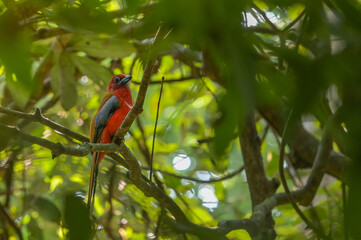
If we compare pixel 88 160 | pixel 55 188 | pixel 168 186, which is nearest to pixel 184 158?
pixel 168 186

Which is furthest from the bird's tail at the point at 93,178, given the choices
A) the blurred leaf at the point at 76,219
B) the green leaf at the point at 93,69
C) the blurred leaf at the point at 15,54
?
the blurred leaf at the point at 15,54

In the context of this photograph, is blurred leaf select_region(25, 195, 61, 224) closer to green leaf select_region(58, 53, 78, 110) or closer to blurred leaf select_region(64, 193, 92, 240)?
blurred leaf select_region(64, 193, 92, 240)

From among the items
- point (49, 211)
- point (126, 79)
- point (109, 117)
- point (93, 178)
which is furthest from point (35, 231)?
point (126, 79)

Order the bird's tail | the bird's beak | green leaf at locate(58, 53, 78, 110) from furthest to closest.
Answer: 1. the bird's beak
2. green leaf at locate(58, 53, 78, 110)
3. the bird's tail

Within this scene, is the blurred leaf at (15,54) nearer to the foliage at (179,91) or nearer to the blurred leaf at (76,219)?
the foliage at (179,91)

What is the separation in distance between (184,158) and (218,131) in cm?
260

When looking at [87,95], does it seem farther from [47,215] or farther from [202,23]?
[202,23]

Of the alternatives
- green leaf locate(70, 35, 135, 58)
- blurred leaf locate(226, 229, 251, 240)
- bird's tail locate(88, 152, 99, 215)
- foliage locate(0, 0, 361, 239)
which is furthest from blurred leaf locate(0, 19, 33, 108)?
green leaf locate(70, 35, 135, 58)

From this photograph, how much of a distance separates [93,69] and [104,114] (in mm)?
310

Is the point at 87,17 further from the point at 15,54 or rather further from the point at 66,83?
the point at 66,83

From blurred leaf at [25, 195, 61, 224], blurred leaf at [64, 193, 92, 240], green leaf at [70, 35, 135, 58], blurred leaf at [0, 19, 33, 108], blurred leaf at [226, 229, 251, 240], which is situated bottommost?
blurred leaf at [226, 229, 251, 240]

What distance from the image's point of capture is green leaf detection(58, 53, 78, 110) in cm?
306

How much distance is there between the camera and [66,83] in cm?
308

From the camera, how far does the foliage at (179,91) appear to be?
67cm
